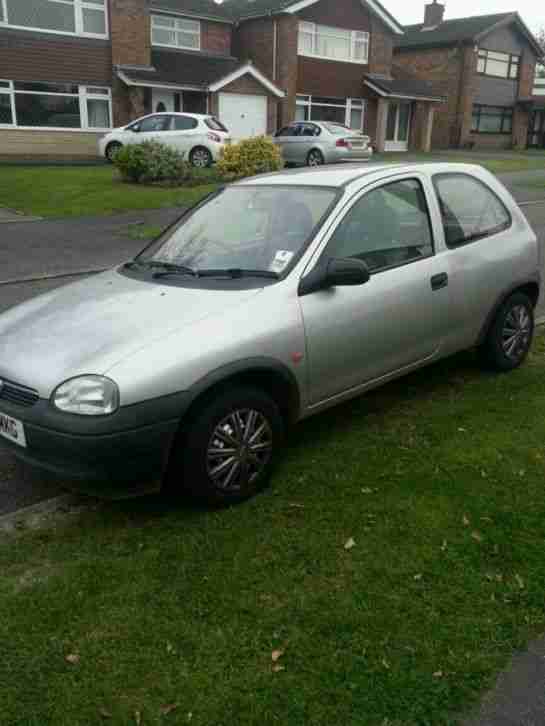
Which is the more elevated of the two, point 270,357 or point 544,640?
point 270,357

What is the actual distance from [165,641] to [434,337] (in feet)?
9.52

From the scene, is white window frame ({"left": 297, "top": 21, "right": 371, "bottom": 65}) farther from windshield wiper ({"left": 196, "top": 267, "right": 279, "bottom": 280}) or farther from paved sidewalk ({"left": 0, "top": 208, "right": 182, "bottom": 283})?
windshield wiper ({"left": 196, "top": 267, "right": 279, "bottom": 280})

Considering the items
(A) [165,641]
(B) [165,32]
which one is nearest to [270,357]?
(A) [165,641]

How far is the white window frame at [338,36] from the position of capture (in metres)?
→ 33.4

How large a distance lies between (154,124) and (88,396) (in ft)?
67.8

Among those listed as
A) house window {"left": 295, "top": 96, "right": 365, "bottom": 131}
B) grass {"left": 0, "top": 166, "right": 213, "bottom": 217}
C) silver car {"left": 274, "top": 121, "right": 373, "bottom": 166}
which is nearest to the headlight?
grass {"left": 0, "top": 166, "right": 213, "bottom": 217}

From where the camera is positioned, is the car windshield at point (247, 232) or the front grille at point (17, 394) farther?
the car windshield at point (247, 232)

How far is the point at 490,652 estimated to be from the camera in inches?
108

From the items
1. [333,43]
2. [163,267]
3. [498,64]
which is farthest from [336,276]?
[498,64]

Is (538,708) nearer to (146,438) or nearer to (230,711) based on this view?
(230,711)

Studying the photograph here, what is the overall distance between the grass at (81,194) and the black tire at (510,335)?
11192mm

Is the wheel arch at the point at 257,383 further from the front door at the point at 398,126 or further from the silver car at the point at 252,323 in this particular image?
the front door at the point at 398,126

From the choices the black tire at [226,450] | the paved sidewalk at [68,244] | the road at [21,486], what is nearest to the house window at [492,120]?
the paved sidewalk at [68,244]

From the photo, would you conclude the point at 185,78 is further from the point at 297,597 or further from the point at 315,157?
the point at 297,597
